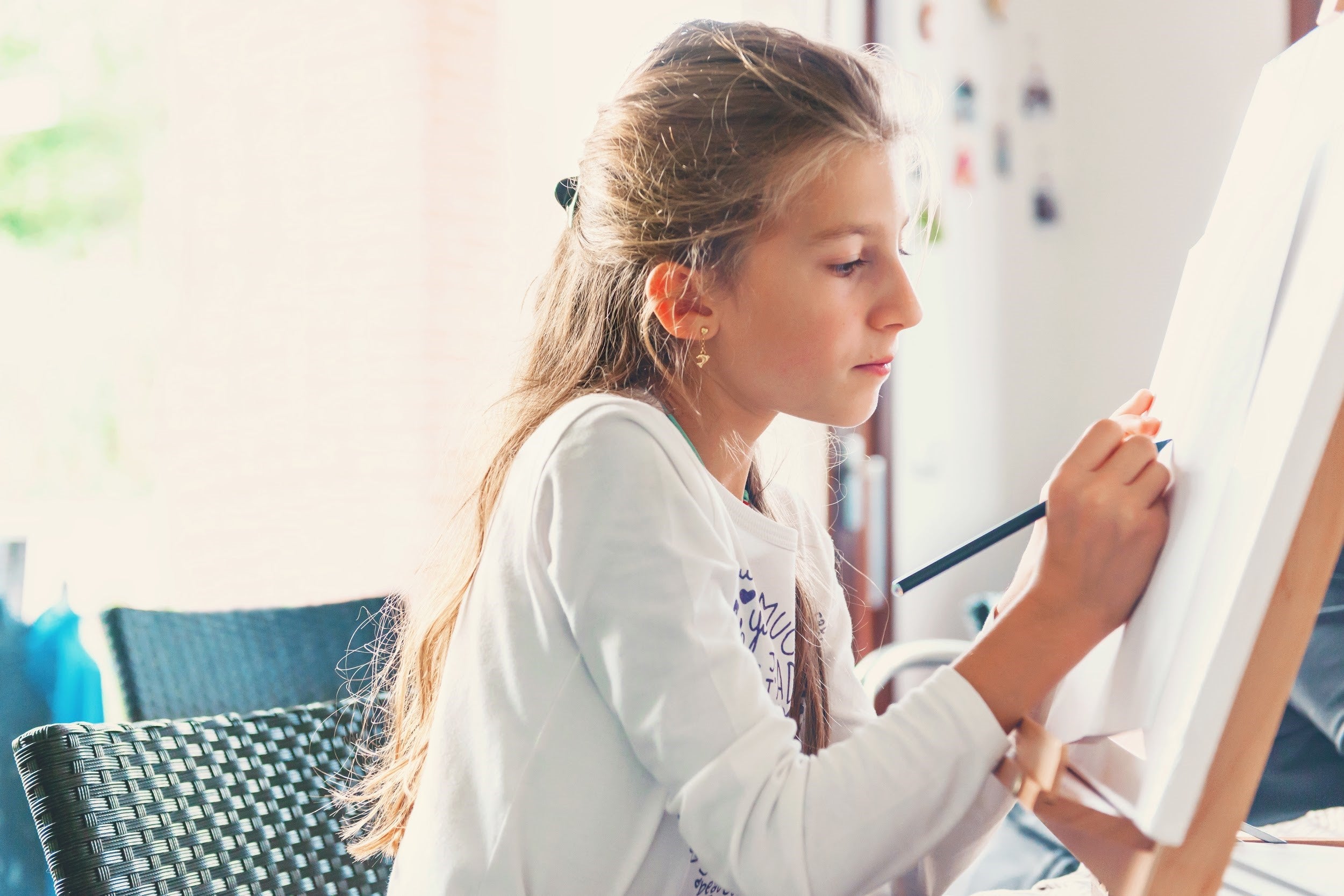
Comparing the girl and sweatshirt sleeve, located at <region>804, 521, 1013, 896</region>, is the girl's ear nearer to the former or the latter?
the girl

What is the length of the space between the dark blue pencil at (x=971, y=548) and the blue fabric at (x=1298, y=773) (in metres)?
0.83

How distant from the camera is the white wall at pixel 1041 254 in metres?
2.38

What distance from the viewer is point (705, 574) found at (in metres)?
0.60

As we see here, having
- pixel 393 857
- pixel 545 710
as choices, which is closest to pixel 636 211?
pixel 545 710

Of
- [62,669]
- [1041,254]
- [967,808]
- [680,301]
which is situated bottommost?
[62,669]

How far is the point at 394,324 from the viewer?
178cm

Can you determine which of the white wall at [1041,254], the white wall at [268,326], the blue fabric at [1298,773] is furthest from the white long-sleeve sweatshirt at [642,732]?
the white wall at [1041,254]

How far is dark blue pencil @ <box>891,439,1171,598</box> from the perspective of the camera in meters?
0.57

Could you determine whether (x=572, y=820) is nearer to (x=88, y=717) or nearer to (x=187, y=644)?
(x=187, y=644)

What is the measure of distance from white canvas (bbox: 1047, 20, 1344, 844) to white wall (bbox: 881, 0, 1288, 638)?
174 cm

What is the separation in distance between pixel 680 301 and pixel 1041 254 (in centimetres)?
200

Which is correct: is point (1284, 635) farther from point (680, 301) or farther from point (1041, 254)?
point (1041, 254)

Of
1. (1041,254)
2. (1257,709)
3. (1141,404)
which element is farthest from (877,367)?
(1041,254)

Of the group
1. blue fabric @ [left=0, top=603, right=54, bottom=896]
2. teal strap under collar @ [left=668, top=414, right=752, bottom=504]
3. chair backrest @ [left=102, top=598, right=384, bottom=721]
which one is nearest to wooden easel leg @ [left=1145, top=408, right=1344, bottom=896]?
teal strap under collar @ [left=668, top=414, right=752, bottom=504]
